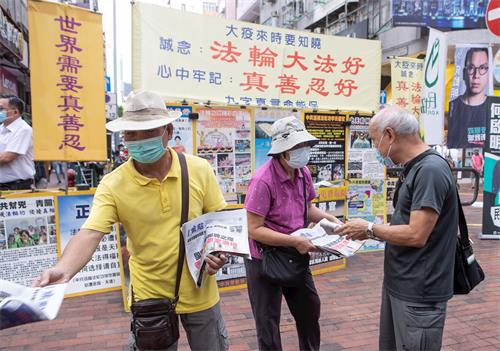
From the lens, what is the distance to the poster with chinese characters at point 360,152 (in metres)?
5.94

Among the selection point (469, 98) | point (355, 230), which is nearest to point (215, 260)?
point (355, 230)

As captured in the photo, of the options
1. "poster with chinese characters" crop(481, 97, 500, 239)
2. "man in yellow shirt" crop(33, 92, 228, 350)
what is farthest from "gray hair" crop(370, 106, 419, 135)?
"poster with chinese characters" crop(481, 97, 500, 239)

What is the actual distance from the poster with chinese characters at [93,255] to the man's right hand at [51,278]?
2.78 m

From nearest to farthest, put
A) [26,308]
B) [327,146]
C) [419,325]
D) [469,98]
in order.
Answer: [26,308], [419,325], [327,146], [469,98]

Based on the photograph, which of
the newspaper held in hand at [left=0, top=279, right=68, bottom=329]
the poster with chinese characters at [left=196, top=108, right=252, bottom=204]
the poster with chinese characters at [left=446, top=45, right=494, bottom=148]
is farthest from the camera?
the poster with chinese characters at [left=446, top=45, right=494, bottom=148]

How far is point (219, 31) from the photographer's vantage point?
4.76 meters

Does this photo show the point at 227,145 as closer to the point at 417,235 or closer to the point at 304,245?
the point at 304,245

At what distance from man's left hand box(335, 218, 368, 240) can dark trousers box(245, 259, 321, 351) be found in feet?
1.77

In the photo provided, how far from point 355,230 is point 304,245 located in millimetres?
336

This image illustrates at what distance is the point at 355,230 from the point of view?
2.39 m

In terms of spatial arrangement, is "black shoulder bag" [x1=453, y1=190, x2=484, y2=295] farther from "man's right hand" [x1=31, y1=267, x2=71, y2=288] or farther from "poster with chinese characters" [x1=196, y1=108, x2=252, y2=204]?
"poster with chinese characters" [x1=196, y1=108, x2=252, y2=204]

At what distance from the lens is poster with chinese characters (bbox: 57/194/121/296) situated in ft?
14.3

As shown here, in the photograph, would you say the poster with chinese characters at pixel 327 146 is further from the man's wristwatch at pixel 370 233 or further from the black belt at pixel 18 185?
the black belt at pixel 18 185

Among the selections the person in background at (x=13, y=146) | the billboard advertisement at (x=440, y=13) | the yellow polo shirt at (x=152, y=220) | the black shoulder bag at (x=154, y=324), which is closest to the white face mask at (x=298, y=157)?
the yellow polo shirt at (x=152, y=220)
